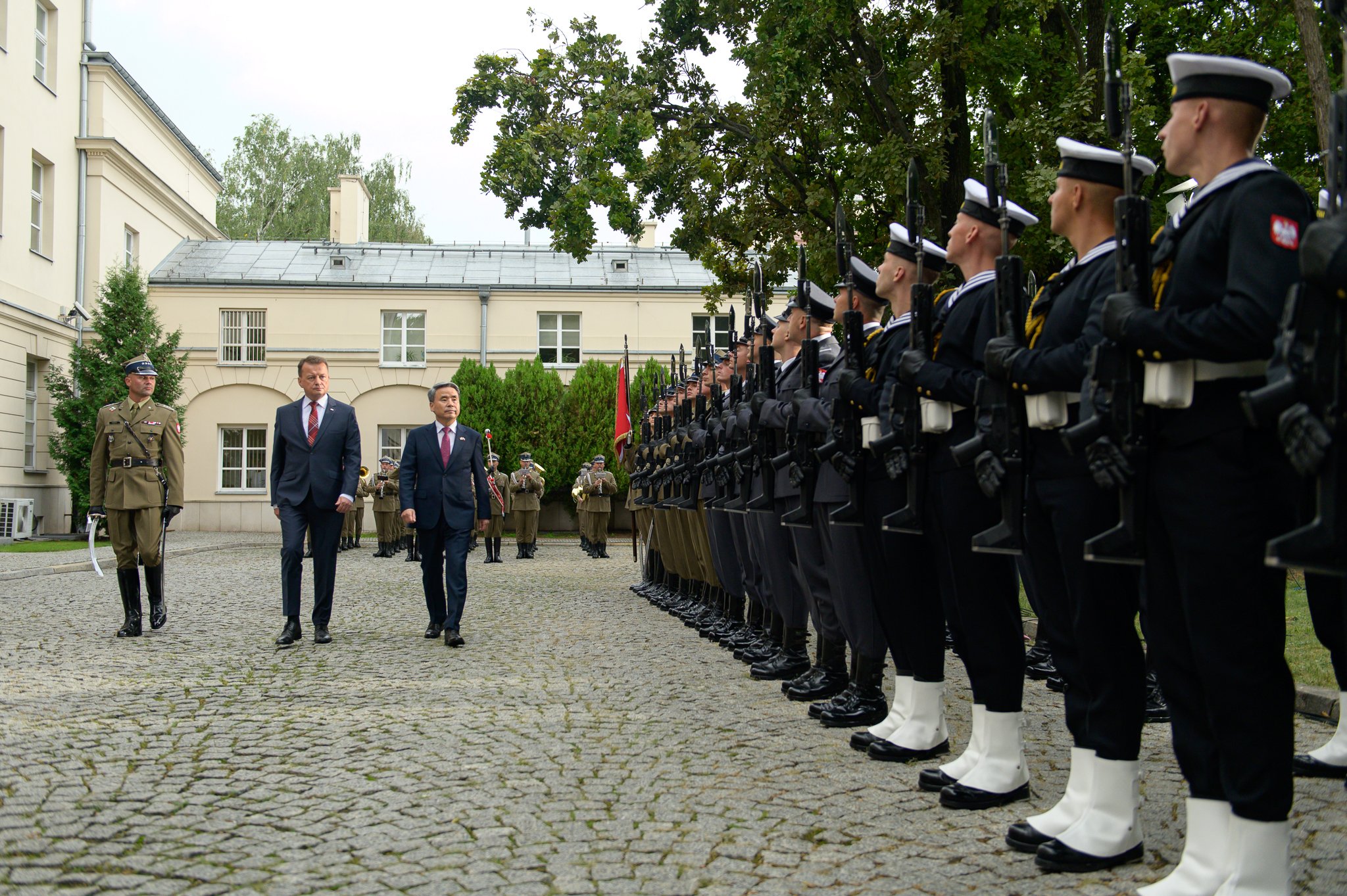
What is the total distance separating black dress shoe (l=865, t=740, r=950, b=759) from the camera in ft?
17.0

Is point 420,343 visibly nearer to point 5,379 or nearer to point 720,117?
point 5,379

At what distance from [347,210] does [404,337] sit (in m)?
7.46

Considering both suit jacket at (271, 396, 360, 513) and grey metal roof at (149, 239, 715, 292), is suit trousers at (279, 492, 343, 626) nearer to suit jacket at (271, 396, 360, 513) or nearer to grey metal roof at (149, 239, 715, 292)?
suit jacket at (271, 396, 360, 513)

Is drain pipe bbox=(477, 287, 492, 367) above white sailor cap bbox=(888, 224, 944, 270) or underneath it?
above

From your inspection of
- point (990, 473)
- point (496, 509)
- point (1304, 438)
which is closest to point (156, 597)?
point (990, 473)

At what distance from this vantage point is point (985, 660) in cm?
458

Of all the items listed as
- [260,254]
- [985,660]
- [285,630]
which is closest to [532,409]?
[260,254]

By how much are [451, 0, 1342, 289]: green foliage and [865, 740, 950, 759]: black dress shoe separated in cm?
909

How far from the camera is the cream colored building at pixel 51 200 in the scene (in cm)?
2516

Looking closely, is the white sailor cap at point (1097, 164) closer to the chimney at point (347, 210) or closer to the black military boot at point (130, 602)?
the black military boot at point (130, 602)

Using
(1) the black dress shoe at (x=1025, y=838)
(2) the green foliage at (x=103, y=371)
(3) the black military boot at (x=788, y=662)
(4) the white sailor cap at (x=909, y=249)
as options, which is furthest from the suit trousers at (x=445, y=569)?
(2) the green foliage at (x=103, y=371)

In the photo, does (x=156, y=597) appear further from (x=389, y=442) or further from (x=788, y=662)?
(x=389, y=442)

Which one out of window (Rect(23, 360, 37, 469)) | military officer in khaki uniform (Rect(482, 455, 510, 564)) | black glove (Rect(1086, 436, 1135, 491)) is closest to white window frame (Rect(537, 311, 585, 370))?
military officer in khaki uniform (Rect(482, 455, 510, 564))

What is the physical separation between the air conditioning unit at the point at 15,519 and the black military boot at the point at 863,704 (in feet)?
73.7
